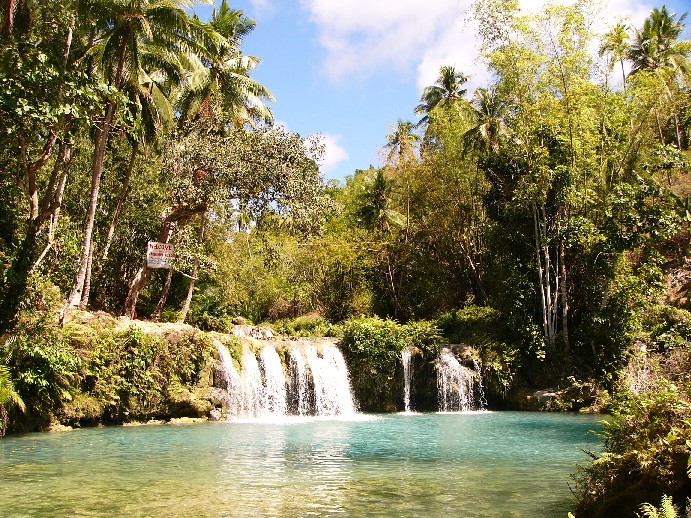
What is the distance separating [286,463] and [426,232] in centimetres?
2223

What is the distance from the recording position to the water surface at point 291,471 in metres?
7.10

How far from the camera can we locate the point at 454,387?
21.5 metres

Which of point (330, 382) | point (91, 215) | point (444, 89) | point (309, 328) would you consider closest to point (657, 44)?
point (444, 89)

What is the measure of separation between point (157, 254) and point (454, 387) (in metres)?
11.4

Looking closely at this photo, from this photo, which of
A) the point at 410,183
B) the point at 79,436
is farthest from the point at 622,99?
the point at 79,436

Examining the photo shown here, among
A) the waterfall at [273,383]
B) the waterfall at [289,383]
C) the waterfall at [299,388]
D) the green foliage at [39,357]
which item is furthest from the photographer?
the waterfall at [299,388]

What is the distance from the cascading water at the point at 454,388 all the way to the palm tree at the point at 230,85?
46.4ft

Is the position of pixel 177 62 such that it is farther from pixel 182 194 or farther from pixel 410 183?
pixel 410 183

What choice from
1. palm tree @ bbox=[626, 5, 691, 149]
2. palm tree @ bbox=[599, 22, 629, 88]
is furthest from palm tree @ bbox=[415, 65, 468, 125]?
palm tree @ bbox=[599, 22, 629, 88]

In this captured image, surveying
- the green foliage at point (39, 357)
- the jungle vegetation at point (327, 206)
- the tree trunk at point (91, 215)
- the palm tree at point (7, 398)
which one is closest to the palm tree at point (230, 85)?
the jungle vegetation at point (327, 206)

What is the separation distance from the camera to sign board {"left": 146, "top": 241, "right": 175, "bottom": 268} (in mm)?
18308

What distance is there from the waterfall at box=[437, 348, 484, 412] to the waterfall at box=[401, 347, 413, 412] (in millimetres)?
1060

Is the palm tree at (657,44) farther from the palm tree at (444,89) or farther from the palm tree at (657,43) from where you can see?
the palm tree at (444,89)

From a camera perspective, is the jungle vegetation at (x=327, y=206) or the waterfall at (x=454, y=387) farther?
the waterfall at (x=454, y=387)
